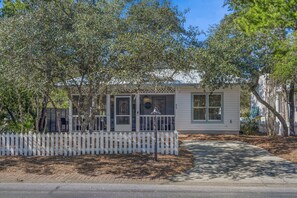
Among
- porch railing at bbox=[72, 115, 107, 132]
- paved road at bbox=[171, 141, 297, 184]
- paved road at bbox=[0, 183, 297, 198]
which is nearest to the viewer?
paved road at bbox=[0, 183, 297, 198]

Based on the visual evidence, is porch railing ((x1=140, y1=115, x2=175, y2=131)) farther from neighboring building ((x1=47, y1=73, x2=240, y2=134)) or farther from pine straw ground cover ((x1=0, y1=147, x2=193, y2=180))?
pine straw ground cover ((x1=0, y1=147, x2=193, y2=180))

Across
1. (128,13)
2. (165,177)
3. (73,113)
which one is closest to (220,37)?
(128,13)

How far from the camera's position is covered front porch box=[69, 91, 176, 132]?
62.7 ft

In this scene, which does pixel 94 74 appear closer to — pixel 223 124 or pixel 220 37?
pixel 220 37

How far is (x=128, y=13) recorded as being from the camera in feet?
35.2

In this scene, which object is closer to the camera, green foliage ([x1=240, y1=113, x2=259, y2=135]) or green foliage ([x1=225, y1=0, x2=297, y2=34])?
green foliage ([x1=225, y1=0, x2=297, y2=34])

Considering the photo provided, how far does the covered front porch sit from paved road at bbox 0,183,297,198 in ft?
36.0

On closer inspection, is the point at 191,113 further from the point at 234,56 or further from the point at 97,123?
the point at 234,56

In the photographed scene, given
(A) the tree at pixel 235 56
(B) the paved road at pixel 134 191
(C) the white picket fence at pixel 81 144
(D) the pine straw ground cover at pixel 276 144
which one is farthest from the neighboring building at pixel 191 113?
(B) the paved road at pixel 134 191

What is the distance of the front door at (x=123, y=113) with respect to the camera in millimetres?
19516

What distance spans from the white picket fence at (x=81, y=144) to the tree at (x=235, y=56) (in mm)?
2766

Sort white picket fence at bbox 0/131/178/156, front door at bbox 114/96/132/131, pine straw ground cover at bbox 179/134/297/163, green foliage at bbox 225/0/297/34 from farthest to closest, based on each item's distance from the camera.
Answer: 1. front door at bbox 114/96/132/131
2. green foliage at bbox 225/0/297/34
3. pine straw ground cover at bbox 179/134/297/163
4. white picket fence at bbox 0/131/178/156

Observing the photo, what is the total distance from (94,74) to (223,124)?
10.7 m

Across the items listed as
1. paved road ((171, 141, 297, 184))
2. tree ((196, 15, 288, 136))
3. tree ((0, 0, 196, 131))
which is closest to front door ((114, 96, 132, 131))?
paved road ((171, 141, 297, 184))
